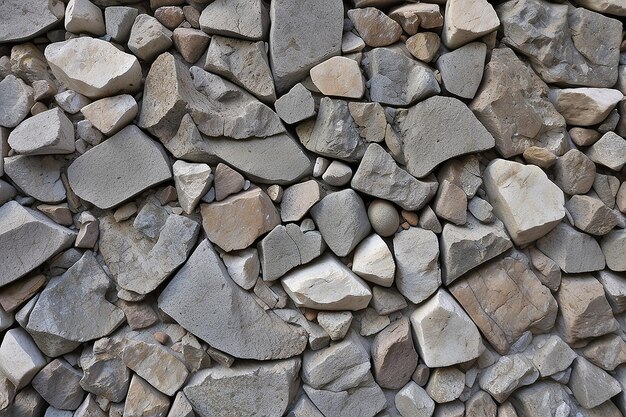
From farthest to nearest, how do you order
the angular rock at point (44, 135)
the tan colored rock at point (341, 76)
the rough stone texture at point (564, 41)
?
the rough stone texture at point (564, 41) → the tan colored rock at point (341, 76) → the angular rock at point (44, 135)

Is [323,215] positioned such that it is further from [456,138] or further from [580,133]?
[580,133]

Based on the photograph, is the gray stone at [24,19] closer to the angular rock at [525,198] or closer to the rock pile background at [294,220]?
the rock pile background at [294,220]

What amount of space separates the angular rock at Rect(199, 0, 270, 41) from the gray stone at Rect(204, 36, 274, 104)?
0.03 m

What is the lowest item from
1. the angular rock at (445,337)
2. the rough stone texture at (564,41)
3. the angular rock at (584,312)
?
the angular rock at (584,312)

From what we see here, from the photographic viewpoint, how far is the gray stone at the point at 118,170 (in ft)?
4.48

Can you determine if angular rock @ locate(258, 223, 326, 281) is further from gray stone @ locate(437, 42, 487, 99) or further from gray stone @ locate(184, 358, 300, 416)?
gray stone @ locate(437, 42, 487, 99)

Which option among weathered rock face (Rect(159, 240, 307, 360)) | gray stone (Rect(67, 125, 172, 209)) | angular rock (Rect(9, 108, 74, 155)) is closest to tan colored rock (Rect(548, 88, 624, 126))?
weathered rock face (Rect(159, 240, 307, 360))

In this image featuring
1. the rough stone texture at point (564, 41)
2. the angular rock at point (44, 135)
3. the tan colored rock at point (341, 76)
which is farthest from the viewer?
the rough stone texture at point (564, 41)

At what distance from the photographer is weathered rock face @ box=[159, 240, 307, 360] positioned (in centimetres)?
133

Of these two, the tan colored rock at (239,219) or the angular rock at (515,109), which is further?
the angular rock at (515,109)

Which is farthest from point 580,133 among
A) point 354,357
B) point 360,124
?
point 354,357

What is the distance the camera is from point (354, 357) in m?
1.36

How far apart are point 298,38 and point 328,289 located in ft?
2.48

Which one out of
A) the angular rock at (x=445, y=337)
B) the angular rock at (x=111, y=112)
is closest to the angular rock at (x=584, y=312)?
the angular rock at (x=445, y=337)
